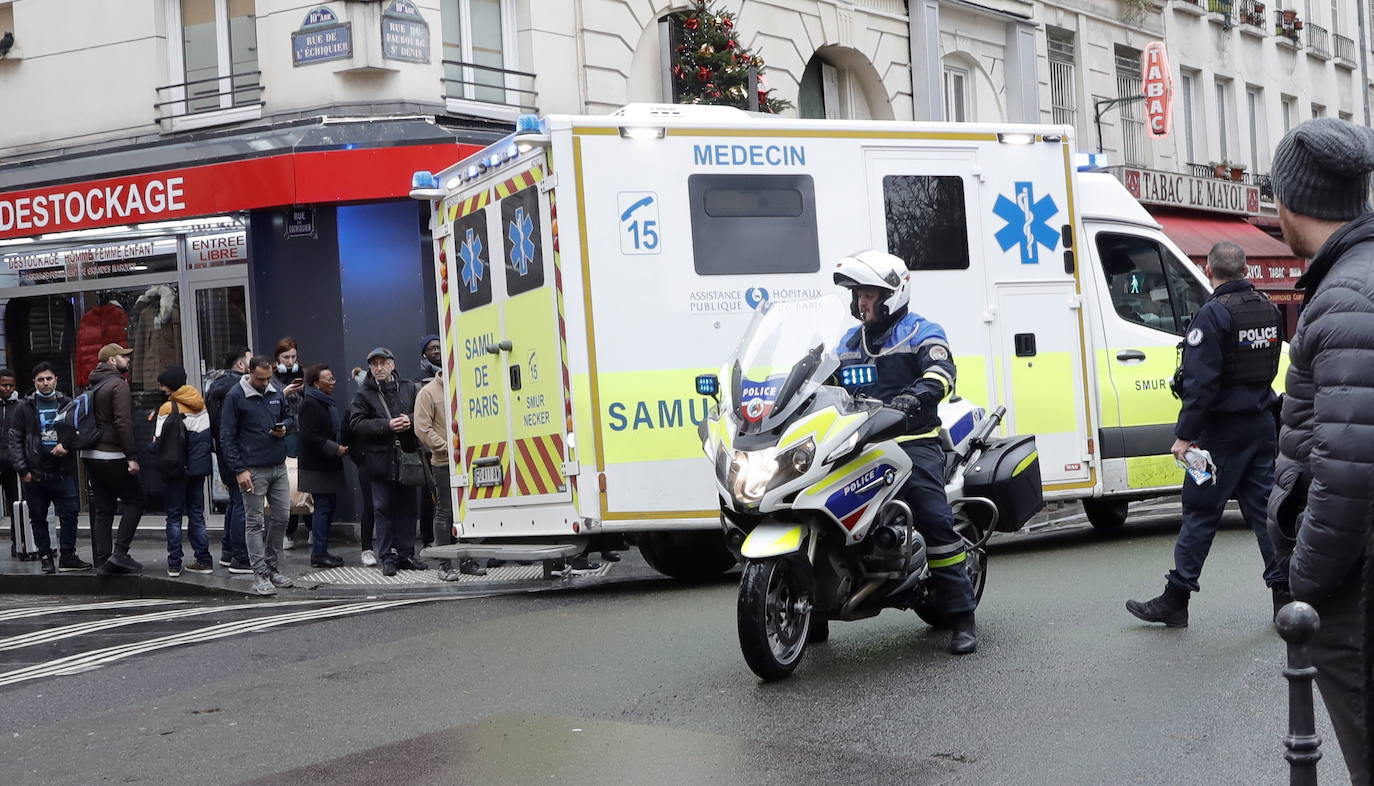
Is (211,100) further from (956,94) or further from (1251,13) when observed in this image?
(1251,13)

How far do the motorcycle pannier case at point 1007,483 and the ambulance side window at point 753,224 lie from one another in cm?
281

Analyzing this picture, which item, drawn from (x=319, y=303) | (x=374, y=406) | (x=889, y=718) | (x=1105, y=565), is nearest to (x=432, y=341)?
(x=374, y=406)

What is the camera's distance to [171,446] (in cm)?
1269

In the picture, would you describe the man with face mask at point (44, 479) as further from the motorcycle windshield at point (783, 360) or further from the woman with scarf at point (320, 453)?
the motorcycle windshield at point (783, 360)

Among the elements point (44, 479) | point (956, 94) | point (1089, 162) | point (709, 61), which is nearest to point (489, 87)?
point (709, 61)

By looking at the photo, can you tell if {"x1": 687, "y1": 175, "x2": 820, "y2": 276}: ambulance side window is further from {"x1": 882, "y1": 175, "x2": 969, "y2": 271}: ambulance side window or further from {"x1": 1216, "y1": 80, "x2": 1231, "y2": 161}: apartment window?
{"x1": 1216, "y1": 80, "x2": 1231, "y2": 161}: apartment window

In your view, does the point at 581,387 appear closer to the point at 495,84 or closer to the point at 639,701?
the point at 639,701

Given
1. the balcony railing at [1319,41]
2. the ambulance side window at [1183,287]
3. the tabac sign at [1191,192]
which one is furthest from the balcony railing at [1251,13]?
the ambulance side window at [1183,287]

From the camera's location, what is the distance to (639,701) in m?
6.54

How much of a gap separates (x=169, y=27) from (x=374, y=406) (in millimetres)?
6102

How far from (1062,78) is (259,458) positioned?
16.1 meters

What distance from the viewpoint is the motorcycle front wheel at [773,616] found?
6.42 meters

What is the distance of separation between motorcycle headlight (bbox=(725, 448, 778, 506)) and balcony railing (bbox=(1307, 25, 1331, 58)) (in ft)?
94.9

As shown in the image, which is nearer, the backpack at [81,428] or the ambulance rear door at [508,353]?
the ambulance rear door at [508,353]
